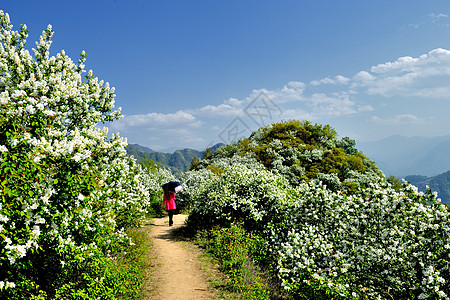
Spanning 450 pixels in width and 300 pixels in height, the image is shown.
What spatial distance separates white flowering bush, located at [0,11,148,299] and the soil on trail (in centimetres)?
138

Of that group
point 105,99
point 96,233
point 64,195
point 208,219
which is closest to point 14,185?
point 64,195

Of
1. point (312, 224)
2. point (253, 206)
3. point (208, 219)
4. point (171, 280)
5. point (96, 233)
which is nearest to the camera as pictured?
point (96, 233)

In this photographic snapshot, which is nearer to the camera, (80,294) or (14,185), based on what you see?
(14,185)

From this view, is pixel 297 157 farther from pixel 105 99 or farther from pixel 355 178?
pixel 105 99

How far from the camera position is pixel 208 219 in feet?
43.4

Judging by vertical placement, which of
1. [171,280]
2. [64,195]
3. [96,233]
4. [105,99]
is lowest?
[171,280]

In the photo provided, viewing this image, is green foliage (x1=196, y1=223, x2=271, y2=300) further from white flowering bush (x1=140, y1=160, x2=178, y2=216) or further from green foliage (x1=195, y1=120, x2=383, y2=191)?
green foliage (x1=195, y1=120, x2=383, y2=191)

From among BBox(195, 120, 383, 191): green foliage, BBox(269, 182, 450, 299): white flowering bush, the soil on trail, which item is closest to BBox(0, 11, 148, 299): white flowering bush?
the soil on trail

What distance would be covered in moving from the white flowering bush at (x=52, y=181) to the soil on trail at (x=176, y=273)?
138cm

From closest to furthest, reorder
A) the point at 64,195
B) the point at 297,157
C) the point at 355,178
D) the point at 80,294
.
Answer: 1. the point at 64,195
2. the point at 80,294
3. the point at 355,178
4. the point at 297,157

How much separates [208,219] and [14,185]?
1007 cm

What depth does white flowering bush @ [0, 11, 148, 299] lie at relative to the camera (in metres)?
4.10

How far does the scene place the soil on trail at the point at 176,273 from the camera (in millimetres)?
7680

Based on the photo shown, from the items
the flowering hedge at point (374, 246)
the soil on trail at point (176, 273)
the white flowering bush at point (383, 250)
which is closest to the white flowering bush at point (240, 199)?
the soil on trail at point (176, 273)
